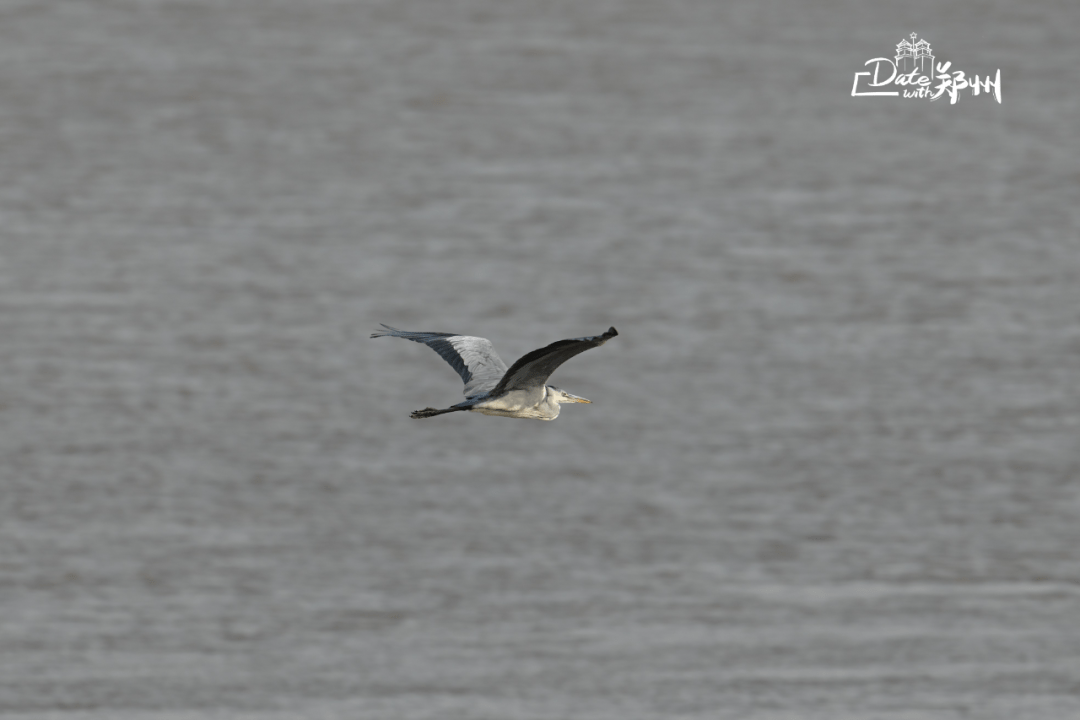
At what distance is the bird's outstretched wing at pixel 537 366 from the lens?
35.1ft

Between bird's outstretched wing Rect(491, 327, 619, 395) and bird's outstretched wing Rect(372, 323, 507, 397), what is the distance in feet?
3.42

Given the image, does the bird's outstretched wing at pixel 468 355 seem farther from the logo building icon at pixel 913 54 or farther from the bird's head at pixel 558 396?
the logo building icon at pixel 913 54

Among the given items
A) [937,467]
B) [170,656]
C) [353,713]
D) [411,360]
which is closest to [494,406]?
[353,713]

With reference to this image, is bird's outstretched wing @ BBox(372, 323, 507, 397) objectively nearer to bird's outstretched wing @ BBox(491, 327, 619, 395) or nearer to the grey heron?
the grey heron

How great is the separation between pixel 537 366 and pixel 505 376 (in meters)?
0.23

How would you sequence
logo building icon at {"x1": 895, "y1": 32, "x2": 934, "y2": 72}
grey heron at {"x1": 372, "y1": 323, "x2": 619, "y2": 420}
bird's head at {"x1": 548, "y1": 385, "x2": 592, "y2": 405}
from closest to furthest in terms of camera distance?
grey heron at {"x1": 372, "y1": 323, "x2": 619, "y2": 420}
bird's head at {"x1": 548, "y1": 385, "x2": 592, "y2": 405}
logo building icon at {"x1": 895, "y1": 32, "x2": 934, "y2": 72}

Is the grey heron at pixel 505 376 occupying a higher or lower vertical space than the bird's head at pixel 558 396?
higher

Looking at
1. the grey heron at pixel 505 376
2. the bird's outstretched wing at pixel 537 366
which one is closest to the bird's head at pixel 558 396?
the grey heron at pixel 505 376

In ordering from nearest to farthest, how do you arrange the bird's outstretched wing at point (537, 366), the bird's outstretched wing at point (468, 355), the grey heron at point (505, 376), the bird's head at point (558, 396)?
the bird's outstretched wing at point (537, 366)
the grey heron at point (505, 376)
the bird's head at point (558, 396)
the bird's outstretched wing at point (468, 355)

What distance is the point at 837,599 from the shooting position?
1262 inches

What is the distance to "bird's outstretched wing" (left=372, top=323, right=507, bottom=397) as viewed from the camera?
13.4 metres

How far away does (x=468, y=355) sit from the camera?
13695 millimetres

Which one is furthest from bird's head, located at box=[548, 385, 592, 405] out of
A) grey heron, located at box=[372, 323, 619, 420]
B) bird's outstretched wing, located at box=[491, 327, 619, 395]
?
bird's outstretched wing, located at box=[491, 327, 619, 395]

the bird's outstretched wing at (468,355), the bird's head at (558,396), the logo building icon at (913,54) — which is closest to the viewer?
the bird's head at (558,396)
